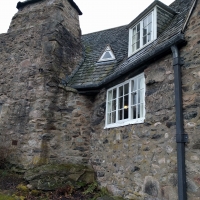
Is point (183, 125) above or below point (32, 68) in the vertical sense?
below

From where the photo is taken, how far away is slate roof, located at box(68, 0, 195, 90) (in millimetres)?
5357

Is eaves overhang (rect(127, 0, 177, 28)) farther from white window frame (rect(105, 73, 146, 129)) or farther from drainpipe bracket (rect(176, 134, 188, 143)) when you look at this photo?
drainpipe bracket (rect(176, 134, 188, 143))

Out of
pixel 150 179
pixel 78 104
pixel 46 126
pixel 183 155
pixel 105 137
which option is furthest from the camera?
pixel 78 104

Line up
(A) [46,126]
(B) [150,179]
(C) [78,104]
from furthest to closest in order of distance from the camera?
(C) [78,104], (A) [46,126], (B) [150,179]

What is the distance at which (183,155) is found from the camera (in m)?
4.08

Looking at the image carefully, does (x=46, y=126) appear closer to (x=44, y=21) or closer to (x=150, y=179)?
(x=150, y=179)

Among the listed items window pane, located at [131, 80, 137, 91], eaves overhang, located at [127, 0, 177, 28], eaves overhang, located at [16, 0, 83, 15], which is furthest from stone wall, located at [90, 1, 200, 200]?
eaves overhang, located at [16, 0, 83, 15]

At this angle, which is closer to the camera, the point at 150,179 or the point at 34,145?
the point at 150,179

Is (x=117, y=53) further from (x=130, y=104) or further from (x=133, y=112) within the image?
(x=133, y=112)

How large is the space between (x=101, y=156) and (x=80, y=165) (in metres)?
1.02

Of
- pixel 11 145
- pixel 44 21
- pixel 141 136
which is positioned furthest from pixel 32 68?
pixel 141 136

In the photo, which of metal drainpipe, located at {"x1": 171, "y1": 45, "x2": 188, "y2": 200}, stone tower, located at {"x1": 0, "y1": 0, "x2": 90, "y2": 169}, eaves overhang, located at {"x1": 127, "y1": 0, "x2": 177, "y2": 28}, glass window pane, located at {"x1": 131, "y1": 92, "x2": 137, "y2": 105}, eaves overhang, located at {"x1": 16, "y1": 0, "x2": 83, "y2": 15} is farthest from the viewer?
eaves overhang, located at {"x1": 16, "y1": 0, "x2": 83, "y2": 15}

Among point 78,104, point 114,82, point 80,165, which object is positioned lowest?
point 80,165

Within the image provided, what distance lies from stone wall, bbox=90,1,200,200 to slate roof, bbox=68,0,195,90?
0.32 meters
